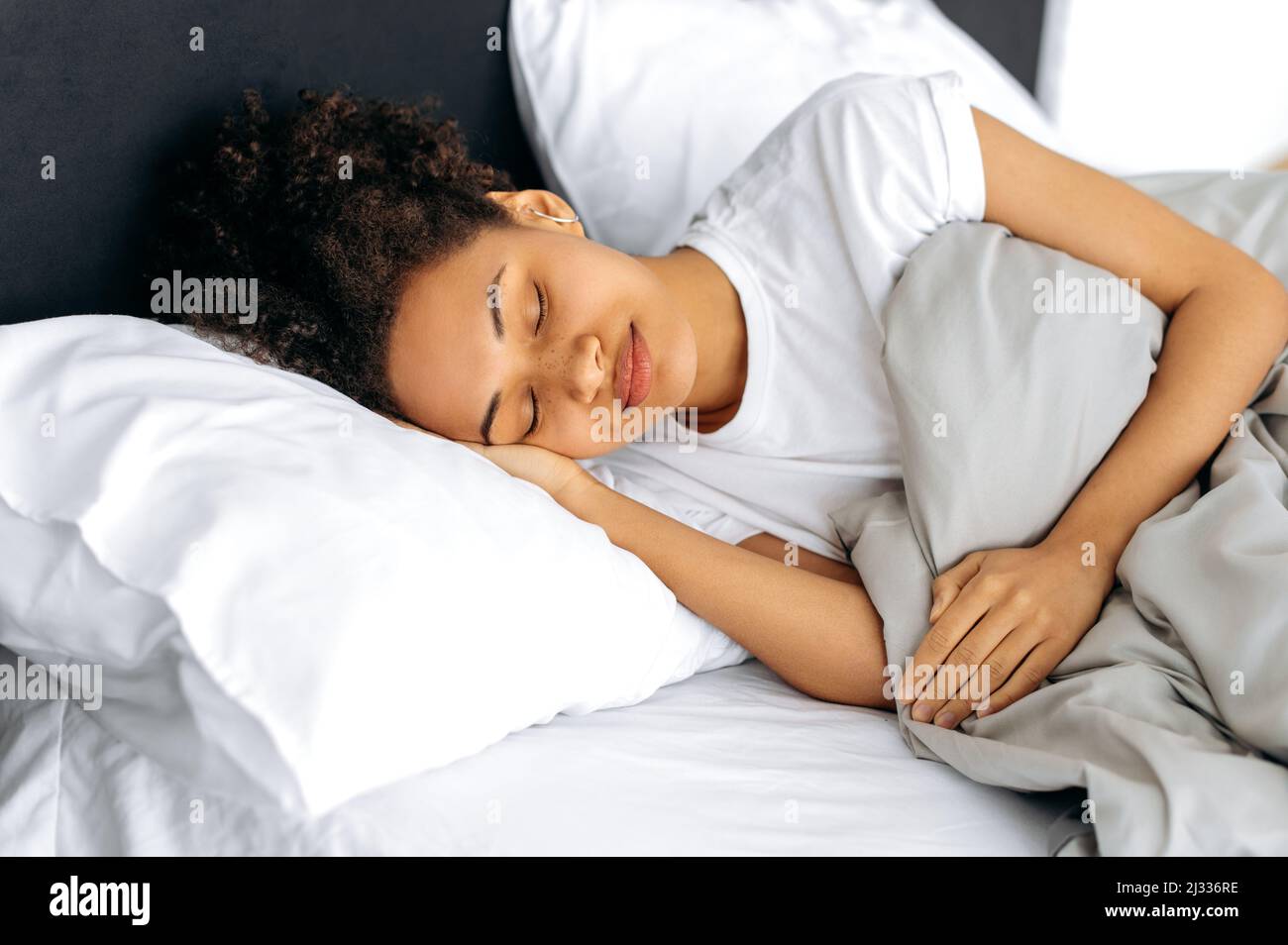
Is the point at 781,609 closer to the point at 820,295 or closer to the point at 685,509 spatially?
the point at 685,509

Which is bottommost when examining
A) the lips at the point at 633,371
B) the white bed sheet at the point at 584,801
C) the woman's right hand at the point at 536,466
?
the white bed sheet at the point at 584,801

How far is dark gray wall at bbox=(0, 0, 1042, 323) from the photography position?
92 cm

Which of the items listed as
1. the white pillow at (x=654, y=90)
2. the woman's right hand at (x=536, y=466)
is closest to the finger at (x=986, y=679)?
the woman's right hand at (x=536, y=466)

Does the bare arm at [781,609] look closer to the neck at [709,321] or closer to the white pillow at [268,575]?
the white pillow at [268,575]

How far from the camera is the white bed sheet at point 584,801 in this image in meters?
0.69

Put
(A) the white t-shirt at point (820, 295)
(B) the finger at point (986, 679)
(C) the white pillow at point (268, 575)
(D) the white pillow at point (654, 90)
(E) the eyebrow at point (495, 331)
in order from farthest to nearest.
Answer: (D) the white pillow at point (654, 90) < (A) the white t-shirt at point (820, 295) < (E) the eyebrow at point (495, 331) < (B) the finger at point (986, 679) < (C) the white pillow at point (268, 575)

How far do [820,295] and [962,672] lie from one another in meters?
0.49

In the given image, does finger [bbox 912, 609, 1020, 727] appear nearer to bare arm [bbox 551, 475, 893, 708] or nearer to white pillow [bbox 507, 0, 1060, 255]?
bare arm [bbox 551, 475, 893, 708]

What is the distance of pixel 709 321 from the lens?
1208 millimetres

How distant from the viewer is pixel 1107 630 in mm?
853
